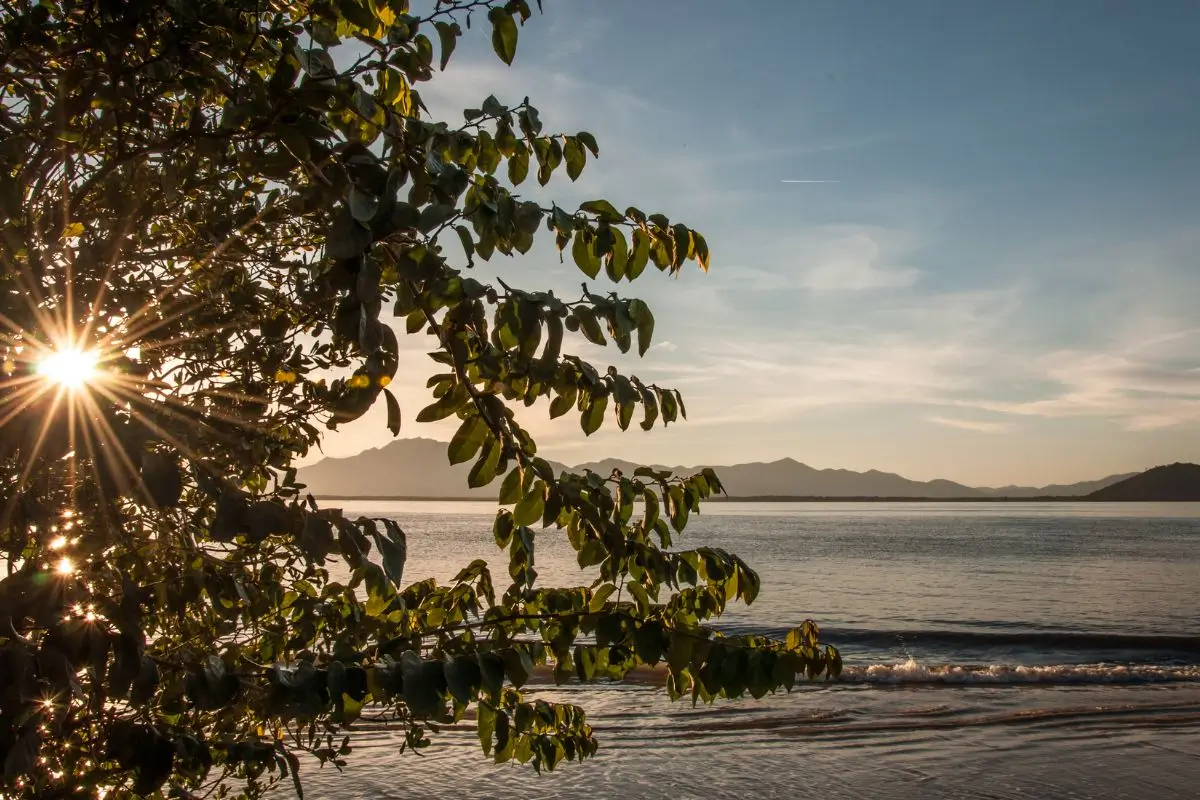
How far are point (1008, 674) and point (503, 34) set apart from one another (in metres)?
23.2

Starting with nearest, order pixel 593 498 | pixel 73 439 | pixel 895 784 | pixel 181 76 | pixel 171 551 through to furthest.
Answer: pixel 73 439 < pixel 593 498 < pixel 181 76 < pixel 171 551 < pixel 895 784

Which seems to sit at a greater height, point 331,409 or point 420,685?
point 331,409

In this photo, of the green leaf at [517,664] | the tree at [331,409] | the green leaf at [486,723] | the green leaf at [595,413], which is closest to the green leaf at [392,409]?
the tree at [331,409]

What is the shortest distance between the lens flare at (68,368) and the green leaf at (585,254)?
1.19 metres

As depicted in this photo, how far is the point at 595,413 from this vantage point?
240 cm

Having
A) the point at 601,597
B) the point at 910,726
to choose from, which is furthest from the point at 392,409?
the point at 910,726

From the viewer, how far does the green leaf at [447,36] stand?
2.71 metres

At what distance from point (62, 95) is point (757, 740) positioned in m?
14.4

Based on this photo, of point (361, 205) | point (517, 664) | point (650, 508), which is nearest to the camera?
point (361, 205)

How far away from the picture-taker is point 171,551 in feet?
12.6

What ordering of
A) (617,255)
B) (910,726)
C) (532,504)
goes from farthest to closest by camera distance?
(910,726)
(532,504)
(617,255)

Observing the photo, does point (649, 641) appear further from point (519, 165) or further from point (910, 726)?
point (910, 726)

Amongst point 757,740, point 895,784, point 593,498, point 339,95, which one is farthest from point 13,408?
point 757,740

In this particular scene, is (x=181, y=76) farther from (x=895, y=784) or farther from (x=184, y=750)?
(x=895, y=784)
